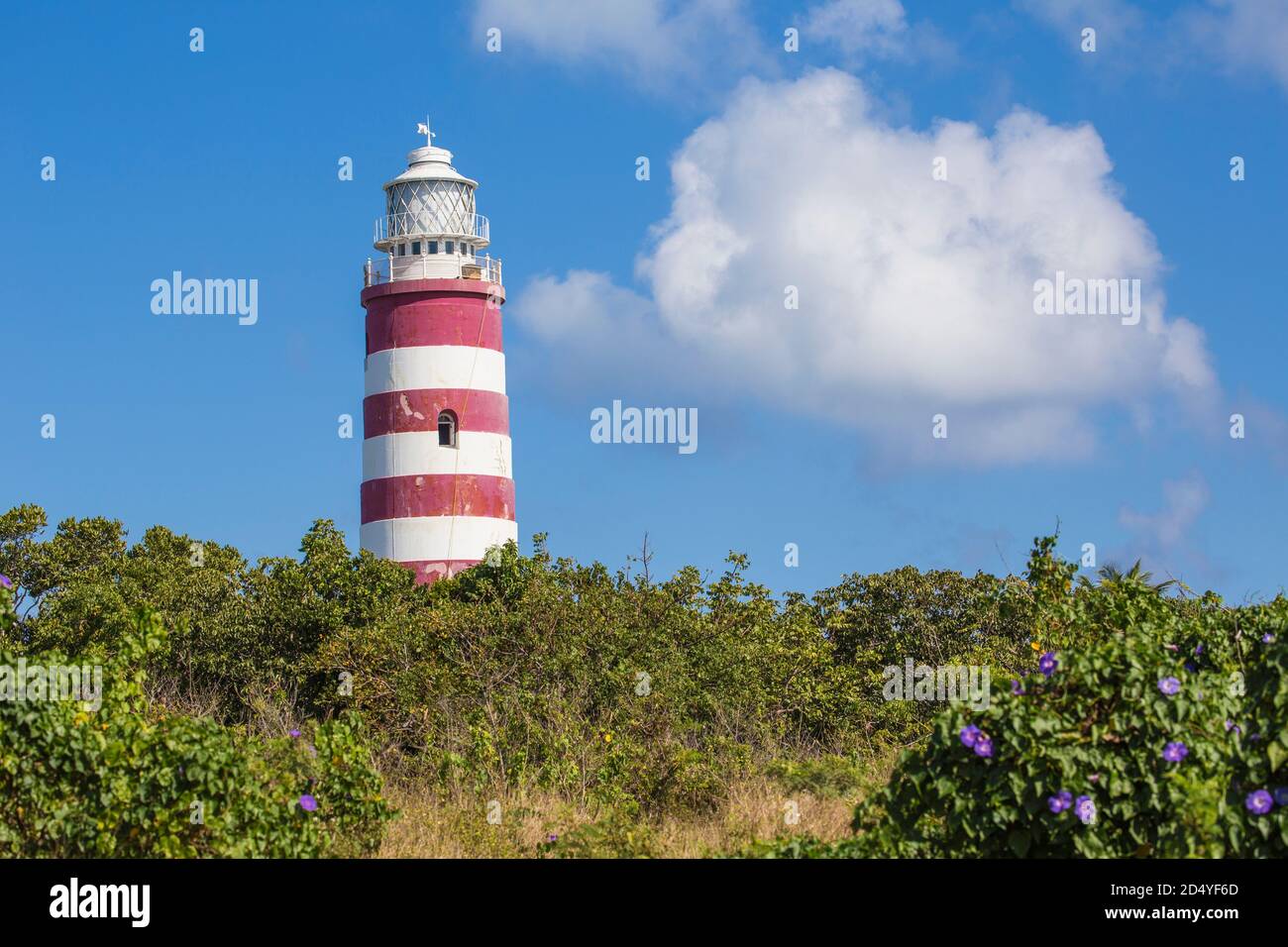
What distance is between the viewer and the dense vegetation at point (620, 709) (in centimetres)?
797

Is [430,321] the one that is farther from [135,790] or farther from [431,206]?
[135,790]

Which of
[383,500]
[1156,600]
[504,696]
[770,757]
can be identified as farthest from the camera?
[383,500]

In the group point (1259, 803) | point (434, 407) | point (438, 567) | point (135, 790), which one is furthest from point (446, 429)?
point (1259, 803)

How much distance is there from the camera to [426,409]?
30.2 m

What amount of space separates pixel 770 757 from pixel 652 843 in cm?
497

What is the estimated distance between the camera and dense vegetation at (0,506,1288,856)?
797cm

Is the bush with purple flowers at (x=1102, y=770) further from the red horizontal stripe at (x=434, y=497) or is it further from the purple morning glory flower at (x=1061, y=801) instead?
the red horizontal stripe at (x=434, y=497)

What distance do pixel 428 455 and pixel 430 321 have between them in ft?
9.13

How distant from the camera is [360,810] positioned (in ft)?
33.2

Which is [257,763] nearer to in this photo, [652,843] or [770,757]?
[652,843]

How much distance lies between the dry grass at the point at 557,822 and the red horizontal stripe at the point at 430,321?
18398mm

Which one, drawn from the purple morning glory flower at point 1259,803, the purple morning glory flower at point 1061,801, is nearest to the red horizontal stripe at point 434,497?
the purple morning glory flower at point 1061,801
